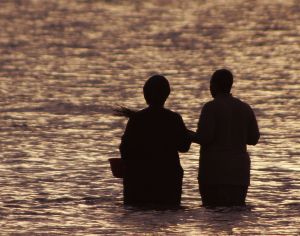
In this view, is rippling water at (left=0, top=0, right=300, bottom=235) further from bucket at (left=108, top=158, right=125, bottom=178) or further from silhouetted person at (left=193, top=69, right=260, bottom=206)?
bucket at (left=108, top=158, right=125, bottom=178)

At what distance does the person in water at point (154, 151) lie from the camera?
14.1 m

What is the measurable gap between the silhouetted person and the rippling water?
0.23m

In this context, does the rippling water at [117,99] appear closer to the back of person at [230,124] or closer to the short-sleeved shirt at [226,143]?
the short-sleeved shirt at [226,143]

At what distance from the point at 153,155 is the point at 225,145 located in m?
0.70

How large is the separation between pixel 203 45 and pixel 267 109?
1266 centimetres

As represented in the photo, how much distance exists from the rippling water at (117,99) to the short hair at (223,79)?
114 cm

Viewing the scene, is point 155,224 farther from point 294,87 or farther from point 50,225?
point 294,87

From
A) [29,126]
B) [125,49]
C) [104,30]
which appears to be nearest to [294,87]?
[29,126]

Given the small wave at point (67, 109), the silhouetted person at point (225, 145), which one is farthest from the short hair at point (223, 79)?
the small wave at point (67, 109)

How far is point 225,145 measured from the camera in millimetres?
14070

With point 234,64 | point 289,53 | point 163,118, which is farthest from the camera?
point 289,53

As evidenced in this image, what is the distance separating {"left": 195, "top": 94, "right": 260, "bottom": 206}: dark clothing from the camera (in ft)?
46.1

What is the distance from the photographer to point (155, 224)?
13.3m

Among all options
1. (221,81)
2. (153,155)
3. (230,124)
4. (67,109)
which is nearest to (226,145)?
(230,124)
